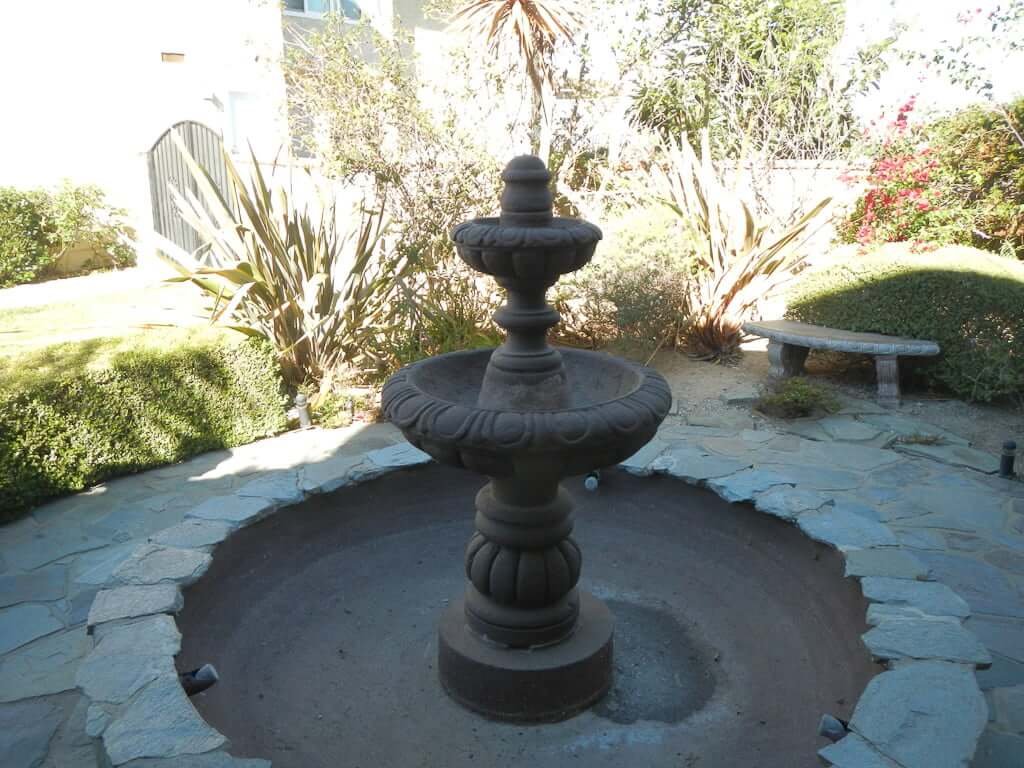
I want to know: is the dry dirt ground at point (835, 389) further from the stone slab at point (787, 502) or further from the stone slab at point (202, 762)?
the stone slab at point (202, 762)

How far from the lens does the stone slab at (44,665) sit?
2.71 metres

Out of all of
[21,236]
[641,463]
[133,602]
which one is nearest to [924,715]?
[641,463]

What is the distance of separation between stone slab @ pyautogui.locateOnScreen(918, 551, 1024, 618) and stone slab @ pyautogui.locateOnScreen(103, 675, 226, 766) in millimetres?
2862

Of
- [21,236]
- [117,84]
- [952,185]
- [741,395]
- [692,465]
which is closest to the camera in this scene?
[692,465]

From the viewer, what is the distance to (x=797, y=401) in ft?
17.7

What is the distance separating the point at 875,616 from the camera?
2414 millimetres

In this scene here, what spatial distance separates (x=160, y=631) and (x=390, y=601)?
918 millimetres

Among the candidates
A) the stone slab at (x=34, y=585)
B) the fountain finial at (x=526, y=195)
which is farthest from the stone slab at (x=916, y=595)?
the stone slab at (x=34, y=585)

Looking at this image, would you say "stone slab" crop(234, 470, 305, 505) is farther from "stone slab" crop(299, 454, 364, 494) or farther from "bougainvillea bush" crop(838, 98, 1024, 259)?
"bougainvillea bush" crop(838, 98, 1024, 259)

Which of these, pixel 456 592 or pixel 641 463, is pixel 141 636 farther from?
pixel 641 463

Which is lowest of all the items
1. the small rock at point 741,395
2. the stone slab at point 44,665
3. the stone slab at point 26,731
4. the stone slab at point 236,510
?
the stone slab at point 44,665

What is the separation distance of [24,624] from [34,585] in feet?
1.00

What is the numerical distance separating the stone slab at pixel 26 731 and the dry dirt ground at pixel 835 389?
13.2ft

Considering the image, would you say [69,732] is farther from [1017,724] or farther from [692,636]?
[1017,724]
